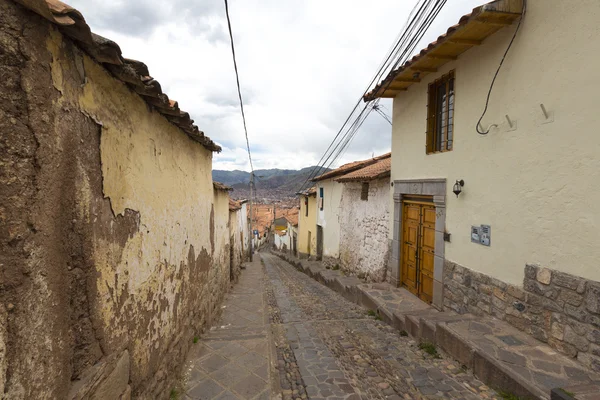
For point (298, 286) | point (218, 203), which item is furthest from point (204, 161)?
point (298, 286)

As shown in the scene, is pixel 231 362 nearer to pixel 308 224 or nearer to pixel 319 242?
pixel 319 242

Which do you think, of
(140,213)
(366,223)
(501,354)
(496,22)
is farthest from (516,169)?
(366,223)

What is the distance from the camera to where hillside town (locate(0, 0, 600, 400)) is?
167 cm

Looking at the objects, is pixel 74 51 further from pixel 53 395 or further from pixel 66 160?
pixel 53 395

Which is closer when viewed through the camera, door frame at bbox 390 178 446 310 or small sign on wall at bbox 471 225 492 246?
small sign on wall at bbox 471 225 492 246

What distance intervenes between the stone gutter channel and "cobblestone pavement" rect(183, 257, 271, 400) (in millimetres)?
2522

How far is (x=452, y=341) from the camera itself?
14.2 ft

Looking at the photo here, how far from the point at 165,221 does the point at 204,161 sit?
2584 mm

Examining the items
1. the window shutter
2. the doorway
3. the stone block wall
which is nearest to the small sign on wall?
the stone block wall

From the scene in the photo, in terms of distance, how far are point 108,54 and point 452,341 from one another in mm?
4983

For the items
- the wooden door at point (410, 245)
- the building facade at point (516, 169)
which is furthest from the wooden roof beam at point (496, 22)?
the wooden door at point (410, 245)

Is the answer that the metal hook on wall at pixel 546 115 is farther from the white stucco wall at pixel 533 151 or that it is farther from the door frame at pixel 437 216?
the door frame at pixel 437 216

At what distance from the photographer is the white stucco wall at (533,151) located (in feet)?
11.4

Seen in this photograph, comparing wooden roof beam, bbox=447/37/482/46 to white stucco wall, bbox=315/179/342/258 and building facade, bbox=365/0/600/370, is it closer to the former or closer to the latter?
building facade, bbox=365/0/600/370
